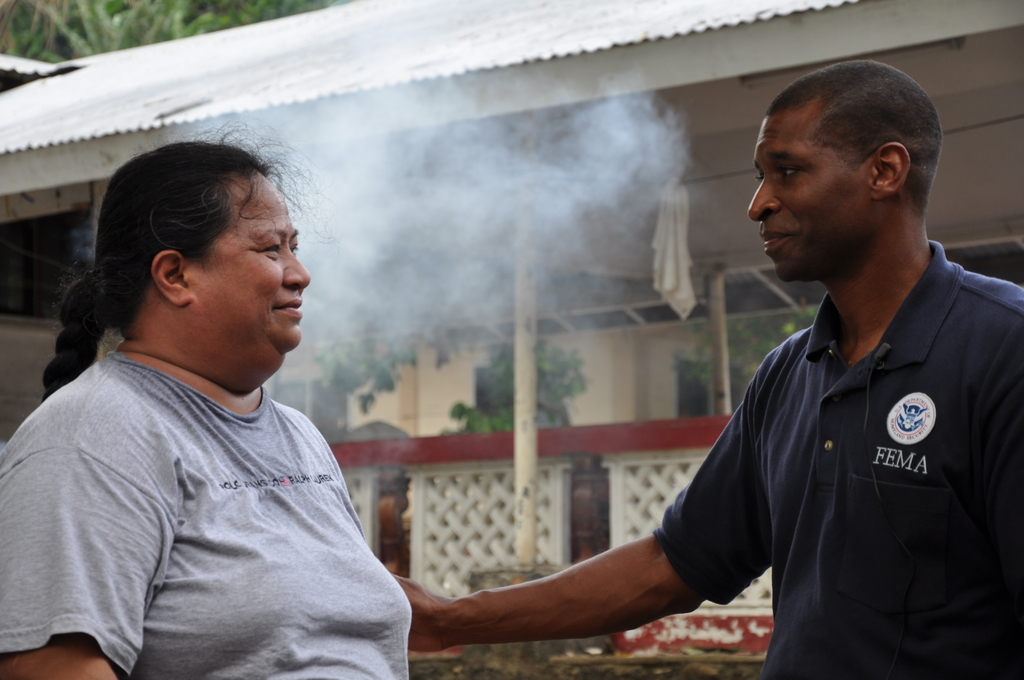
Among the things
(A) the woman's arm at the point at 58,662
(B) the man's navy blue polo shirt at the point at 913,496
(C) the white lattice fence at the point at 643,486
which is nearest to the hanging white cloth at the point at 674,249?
(C) the white lattice fence at the point at 643,486

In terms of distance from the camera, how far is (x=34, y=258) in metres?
11.4

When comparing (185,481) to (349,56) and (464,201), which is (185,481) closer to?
(349,56)

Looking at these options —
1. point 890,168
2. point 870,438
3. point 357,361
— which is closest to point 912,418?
point 870,438

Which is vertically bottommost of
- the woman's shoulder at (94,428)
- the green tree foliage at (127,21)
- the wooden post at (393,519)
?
the wooden post at (393,519)

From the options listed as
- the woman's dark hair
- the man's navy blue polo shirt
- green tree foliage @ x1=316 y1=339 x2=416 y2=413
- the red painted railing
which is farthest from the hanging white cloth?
the woman's dark hair

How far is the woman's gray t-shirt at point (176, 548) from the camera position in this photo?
1.54 meters

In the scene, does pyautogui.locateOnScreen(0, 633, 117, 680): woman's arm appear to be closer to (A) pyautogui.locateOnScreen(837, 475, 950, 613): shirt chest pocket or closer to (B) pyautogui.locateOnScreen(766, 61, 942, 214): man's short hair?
(A) pyautogui.locateOnScreen(837, 475, 950, 613): shirt chest pocket

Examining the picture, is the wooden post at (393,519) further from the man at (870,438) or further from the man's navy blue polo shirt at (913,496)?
the man's navy blue polo shirt at (913,496)

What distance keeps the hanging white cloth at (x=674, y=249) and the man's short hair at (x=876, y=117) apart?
5.48m

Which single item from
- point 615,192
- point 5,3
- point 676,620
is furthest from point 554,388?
point 5,3

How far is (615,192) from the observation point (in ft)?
28.6

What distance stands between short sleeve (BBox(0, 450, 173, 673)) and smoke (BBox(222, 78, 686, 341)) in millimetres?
3445

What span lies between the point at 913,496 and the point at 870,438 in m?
0.13

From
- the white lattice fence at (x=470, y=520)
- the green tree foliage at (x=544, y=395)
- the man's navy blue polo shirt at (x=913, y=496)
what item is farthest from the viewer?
the green tree foliage at (x=544, y=395)
